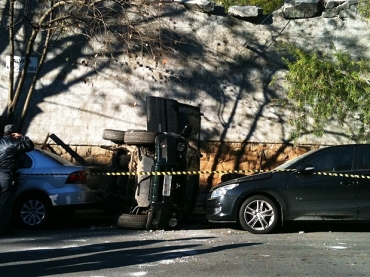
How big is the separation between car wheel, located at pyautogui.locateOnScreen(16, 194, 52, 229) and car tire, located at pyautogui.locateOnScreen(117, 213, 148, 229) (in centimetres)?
138

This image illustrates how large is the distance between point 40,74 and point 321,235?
7.89 m

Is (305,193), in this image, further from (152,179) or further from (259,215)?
(152,179)

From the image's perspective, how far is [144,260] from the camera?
8680mm

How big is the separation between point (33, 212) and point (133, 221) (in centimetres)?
181


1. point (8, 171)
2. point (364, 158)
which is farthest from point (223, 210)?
point (8, 171)

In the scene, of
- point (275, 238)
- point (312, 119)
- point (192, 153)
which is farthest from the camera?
point (312, 119)

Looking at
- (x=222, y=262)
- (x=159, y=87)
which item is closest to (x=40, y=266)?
(x=222, y=262)

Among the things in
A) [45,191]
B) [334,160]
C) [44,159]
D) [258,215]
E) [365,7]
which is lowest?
[258,215]

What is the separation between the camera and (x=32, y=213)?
11859mm

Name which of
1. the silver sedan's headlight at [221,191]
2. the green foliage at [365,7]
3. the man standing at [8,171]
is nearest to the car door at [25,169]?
the man standing at [8,171]

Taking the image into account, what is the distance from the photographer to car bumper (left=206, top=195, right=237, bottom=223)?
11203 millimetres

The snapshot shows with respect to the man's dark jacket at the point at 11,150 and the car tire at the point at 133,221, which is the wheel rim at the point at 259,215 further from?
the man's dark jacket at the point at 11,150

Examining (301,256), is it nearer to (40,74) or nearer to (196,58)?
(196,58)

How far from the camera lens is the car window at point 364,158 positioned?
1121 centimetres
